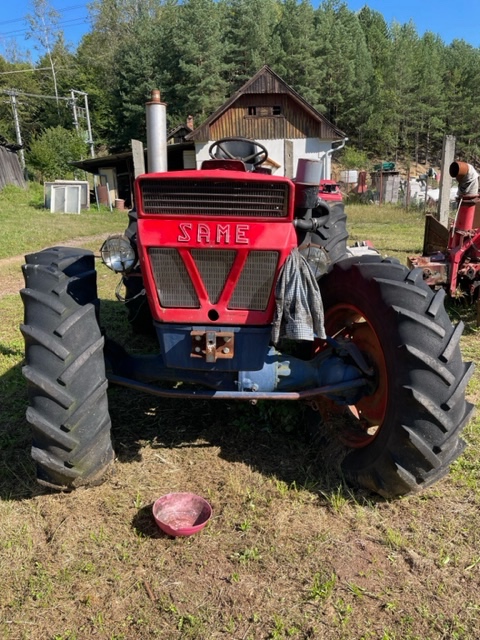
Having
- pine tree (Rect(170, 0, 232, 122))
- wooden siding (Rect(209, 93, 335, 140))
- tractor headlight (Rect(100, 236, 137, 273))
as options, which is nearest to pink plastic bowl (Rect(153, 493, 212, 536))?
tractor headlight (Rect(100, 236, 137, 273))

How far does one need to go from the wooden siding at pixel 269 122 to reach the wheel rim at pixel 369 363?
26.3 metres

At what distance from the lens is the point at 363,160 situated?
41781 mm

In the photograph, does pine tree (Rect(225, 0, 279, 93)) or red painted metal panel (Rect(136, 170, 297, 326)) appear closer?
red painted metal panel (Rect(136, 170, 297, 326))

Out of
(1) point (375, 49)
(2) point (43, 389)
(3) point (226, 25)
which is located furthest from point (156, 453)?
(1) point (375, 49)

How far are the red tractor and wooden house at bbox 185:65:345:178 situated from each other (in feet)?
85.3

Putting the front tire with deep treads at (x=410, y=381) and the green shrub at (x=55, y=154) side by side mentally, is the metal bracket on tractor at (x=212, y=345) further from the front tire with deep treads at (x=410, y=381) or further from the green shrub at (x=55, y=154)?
the green shrub at (x=55, y=154)

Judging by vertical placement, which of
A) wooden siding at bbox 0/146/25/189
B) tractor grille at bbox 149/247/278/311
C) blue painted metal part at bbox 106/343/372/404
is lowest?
wooden siding at bbox 0/146/25/189

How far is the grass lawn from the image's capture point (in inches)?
80.7

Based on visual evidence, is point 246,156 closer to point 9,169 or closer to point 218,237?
point 218,237

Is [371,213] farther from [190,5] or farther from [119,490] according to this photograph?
[190,5]

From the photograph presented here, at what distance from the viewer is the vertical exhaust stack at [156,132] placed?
301 centimetres

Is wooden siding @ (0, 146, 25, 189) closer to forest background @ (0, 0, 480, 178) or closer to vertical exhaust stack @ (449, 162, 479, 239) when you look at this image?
forest background @ (0, 0, 480, 178)

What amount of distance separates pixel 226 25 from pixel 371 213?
32.1 metres

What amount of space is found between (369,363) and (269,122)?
2803 cm
